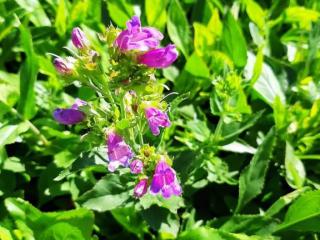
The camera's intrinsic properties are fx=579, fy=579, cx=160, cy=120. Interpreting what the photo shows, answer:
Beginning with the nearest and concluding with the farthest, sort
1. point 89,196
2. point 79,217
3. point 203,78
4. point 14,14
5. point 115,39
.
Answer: point 115,39 < point 79,217 < point 89,196 < point 14,14 < point 203,78

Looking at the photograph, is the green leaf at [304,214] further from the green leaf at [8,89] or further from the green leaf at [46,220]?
the green leaf at [8,89]

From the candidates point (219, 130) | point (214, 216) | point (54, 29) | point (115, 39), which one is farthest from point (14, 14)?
point (214, 216)

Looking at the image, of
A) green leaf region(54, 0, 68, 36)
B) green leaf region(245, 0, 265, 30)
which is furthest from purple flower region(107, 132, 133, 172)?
green leaf region(245, 0, 265, 30)

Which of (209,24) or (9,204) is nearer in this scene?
(9,204)

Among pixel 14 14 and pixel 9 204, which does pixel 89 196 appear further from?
pixel 14 14

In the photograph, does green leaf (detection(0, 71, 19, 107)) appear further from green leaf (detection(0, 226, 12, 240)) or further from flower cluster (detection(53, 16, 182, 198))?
green leaf (detection(0, 226, 12, 240))

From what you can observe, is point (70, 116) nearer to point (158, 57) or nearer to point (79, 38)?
point (79, 38)
